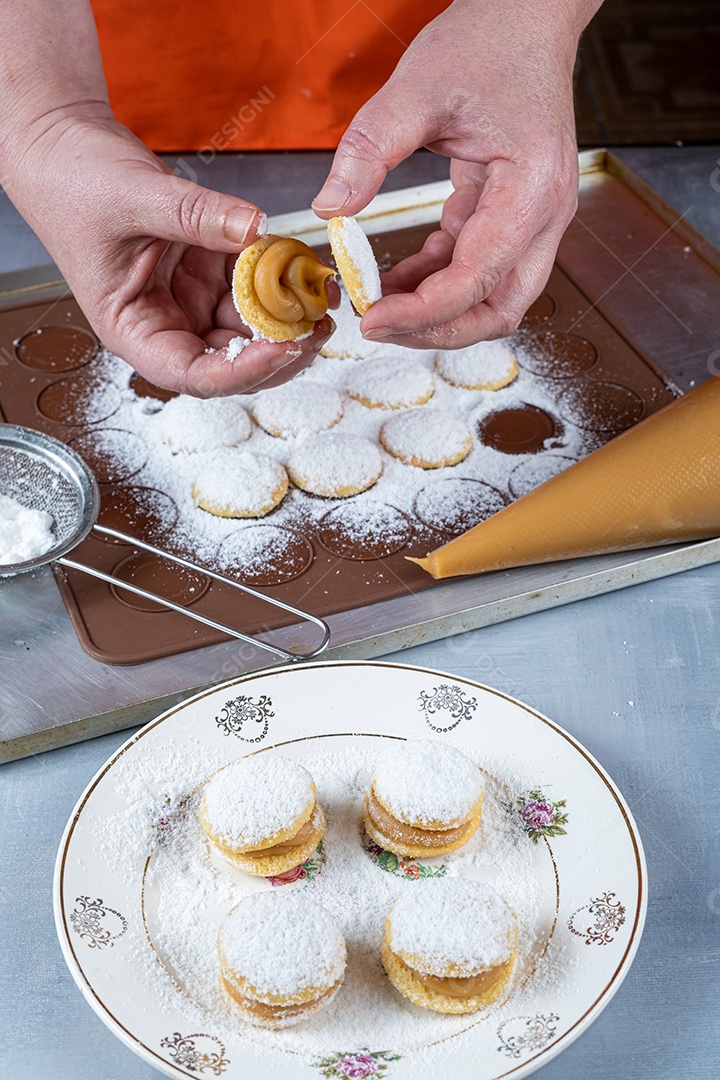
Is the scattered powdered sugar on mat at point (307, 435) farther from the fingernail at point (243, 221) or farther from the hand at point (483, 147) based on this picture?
the fingernail at point (243, 221)

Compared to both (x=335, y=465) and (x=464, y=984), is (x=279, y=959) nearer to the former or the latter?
(x=464, y=984)

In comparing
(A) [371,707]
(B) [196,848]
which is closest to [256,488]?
(A) [371,707]

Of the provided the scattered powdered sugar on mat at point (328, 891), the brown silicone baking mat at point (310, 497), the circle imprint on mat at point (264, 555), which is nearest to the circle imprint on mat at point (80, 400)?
the brown silicone baking mat at point (310, 497)

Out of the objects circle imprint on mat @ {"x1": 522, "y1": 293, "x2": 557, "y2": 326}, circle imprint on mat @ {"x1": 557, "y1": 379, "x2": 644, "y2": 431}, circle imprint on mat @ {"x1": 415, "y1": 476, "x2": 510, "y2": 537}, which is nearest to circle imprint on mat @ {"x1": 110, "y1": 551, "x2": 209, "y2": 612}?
circle imprint on mat @ {"x1": 415, "y1": 476, "x2": 510, "y2": 537}

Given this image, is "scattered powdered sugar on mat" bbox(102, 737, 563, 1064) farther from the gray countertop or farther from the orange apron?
the orange apron

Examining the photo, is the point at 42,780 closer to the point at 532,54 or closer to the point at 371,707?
the point at 371,707

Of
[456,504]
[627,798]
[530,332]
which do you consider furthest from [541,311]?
[627,798]

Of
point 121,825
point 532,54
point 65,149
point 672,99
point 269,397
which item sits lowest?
point 672,99
